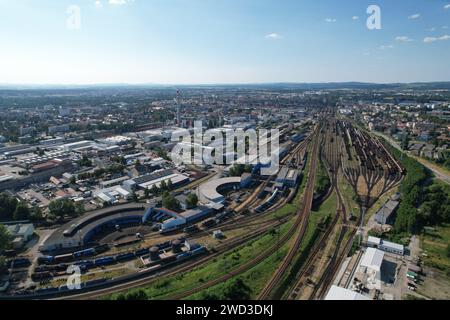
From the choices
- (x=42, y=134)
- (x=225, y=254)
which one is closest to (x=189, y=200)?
(x=225, y=254)

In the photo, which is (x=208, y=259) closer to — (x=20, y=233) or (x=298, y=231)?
(x=298, y=231)

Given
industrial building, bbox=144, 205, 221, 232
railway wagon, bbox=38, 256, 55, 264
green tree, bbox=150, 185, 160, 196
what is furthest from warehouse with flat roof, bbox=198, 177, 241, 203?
railway wagon, bbox=38, 256, 55, 264

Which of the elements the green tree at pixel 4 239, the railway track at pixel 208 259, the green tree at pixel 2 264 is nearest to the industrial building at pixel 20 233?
the green tree at pixel 4 239

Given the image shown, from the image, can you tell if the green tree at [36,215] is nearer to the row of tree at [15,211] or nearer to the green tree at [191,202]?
the row of tree at [15,211]

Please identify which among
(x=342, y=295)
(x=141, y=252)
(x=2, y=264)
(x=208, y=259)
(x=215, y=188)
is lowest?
(x=208, y=259)

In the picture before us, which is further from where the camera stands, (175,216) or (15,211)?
(175,216)

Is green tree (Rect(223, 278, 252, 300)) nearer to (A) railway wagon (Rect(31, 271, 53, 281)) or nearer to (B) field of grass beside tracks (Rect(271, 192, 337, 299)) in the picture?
(B) field of grass beside tracks (Rect(271, 192, 337, 299))

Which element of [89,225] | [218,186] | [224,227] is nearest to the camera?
[89,225]

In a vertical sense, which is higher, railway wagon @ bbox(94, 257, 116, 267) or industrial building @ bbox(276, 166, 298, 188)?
industrial building @ bbox(276, 166, 298, 188)

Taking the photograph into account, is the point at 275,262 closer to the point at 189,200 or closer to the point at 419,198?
the point at 189,200

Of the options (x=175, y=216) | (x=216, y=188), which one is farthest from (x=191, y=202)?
(x=216, y=188)
